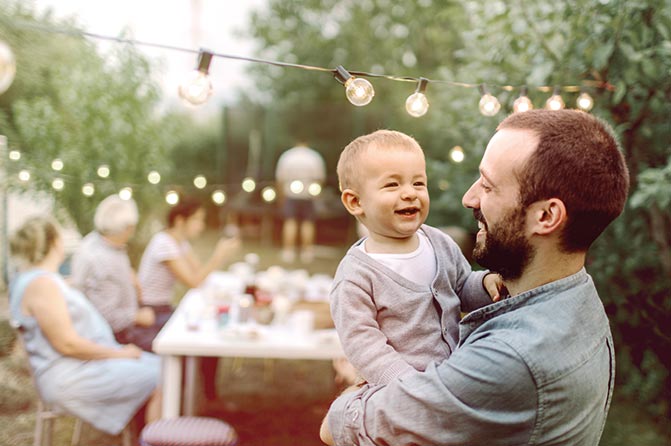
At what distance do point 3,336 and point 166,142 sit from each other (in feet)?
10.2

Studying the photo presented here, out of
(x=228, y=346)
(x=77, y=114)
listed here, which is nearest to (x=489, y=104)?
(x=228, y=346)

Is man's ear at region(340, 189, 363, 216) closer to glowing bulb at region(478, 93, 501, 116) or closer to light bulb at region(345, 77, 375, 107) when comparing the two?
light bulb at region(345, 77, 375, 107)

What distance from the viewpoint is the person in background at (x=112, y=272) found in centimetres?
384

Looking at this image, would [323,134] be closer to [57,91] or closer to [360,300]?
[57,91]

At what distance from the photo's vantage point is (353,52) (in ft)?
34.1

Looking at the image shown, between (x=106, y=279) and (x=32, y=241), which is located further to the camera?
(x=106, y=279)

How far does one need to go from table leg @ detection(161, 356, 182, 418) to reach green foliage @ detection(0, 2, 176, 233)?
211 centimetres

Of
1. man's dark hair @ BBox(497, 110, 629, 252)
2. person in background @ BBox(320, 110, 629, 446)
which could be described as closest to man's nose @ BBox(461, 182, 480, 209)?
person in background @ BBox(320, 110, 629, 446)

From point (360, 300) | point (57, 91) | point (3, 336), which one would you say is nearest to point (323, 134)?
point (57, 91)

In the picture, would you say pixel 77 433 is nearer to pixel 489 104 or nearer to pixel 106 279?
pixel 106 279

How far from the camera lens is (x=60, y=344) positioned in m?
3.09

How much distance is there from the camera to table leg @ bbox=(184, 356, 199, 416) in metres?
3.52

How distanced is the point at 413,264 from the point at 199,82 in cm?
90

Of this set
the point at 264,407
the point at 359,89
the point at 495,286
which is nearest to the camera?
the point at 495,286
